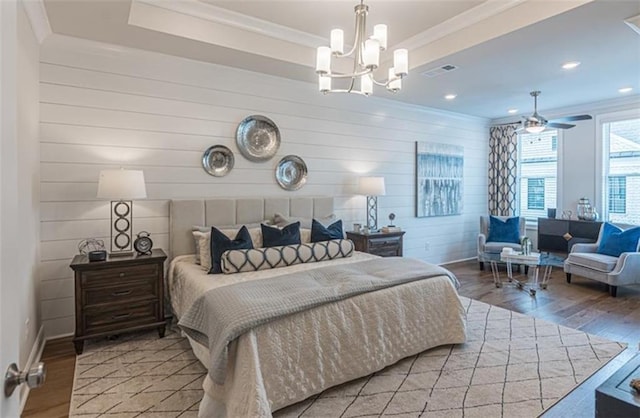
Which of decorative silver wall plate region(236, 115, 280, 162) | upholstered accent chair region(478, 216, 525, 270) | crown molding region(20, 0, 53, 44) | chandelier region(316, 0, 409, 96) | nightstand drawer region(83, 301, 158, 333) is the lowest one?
nightstand drawer region(83, 301, 158, 333)

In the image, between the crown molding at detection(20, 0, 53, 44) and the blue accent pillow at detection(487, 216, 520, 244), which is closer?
the crown molding at detection(20, 0, 53, 44)

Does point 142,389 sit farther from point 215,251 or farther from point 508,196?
point 508,196

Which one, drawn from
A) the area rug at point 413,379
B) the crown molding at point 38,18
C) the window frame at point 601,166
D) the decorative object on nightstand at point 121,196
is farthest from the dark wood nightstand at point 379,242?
the crown molding at point 38,18

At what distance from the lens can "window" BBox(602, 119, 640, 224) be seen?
559 cm

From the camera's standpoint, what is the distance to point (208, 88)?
4.04m

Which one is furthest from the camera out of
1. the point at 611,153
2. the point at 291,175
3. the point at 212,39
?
the point at 611,153

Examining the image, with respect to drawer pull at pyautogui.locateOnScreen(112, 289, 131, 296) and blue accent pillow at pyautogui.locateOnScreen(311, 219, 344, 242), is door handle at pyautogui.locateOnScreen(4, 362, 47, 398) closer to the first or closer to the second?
drawer pull at pyautogui.locateOnScreen(112, 289, 131, 296)

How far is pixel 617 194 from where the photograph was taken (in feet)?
19.0

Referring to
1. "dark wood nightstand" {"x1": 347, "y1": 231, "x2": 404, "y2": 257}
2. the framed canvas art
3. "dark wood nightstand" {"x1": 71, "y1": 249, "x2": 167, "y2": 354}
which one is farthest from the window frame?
"dark wood nightstand" {"x1": 71, "y1": 249, "x2": 167, "y2": 354}

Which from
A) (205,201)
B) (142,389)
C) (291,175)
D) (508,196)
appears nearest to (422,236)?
(508,196)

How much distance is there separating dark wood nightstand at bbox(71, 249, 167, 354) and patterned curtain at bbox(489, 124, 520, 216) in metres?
6.27

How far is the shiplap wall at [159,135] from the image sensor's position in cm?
334

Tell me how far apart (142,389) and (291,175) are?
113 inches

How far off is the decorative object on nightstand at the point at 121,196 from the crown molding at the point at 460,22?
3226 mm
